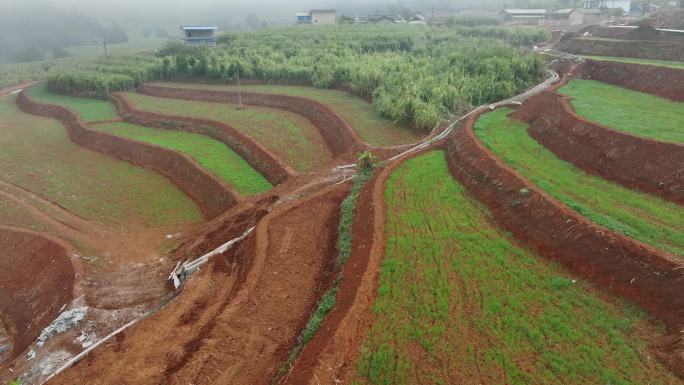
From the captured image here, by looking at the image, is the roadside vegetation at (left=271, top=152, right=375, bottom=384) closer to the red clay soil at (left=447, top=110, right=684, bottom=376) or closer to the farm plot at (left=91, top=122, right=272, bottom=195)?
the red clay soil at (left=447, top=110, right=684, bottom=376)

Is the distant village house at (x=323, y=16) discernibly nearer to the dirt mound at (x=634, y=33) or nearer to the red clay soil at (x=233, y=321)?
the dirt mound at (x=634, y=33)

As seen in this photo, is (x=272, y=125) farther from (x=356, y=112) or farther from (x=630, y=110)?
(x=630, y=110)

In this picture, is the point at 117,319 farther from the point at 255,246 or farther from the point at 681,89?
the point at 681,89

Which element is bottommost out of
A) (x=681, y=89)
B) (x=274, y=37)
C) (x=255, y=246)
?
(x=255, y=246)

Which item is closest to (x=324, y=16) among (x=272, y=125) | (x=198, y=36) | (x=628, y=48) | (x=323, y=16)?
(x=323, y=16)

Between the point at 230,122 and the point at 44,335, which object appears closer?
the point at 44,335

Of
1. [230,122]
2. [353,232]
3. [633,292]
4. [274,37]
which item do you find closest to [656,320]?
[633,292]

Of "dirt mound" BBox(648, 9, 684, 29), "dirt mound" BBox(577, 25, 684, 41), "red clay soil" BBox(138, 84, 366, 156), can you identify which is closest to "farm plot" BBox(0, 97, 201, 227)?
"red clay soil" BBox(138, 84, 366, 156)
